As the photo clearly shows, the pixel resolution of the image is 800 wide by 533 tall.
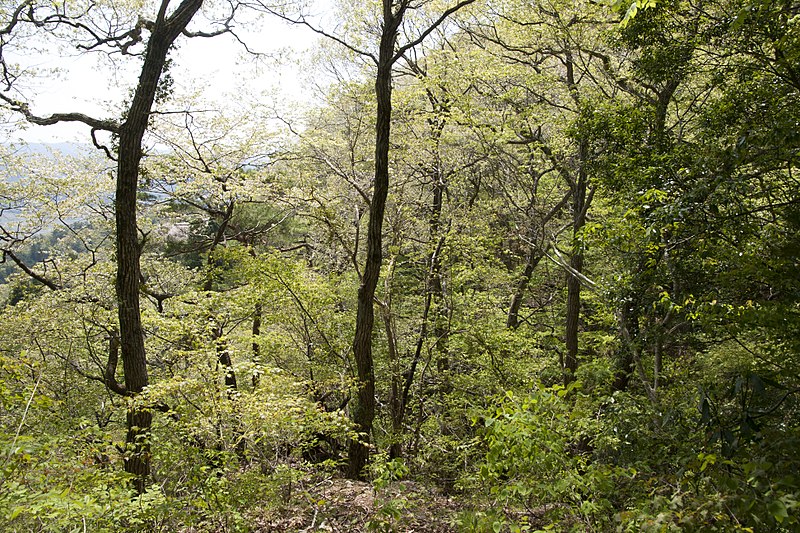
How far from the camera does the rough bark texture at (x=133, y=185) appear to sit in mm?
6125

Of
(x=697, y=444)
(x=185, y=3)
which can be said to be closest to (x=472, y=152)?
(x=185, y=3)

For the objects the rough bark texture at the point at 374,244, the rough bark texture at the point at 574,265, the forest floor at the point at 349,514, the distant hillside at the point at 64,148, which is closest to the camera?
the forest floor at the point at 349,514

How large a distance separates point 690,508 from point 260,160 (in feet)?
36.4

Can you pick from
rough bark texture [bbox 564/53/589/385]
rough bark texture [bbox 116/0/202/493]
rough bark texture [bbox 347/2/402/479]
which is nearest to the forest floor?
rough bark texture [bbox 347/2/402/479]

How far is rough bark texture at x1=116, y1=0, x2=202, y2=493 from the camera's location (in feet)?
20.1

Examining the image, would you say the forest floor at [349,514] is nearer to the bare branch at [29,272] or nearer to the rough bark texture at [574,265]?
the rough bark texture at [574,265]

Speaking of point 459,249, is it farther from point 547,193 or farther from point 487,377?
point 547,193

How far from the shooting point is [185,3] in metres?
6.24

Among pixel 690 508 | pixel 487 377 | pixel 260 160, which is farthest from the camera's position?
pixel 260 160

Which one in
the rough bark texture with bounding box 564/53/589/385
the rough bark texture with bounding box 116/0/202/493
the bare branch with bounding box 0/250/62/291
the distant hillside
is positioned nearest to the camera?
the rough bark texture with bounding box 116/0/202/493

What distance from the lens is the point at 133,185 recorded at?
6.21 metres

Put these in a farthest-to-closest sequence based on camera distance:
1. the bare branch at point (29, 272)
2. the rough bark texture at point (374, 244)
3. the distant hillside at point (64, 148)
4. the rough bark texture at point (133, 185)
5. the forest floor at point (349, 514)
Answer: the distant hillside at point (64, 148) < the bare branch at point (29, 272) < the rough bark texture at point (374, 244) < the rough bark texture at point (133, 185) < the forest floor at point (349, 514)

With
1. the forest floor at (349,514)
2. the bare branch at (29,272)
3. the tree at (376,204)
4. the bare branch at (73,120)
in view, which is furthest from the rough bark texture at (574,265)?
the bare branch at (29,272)

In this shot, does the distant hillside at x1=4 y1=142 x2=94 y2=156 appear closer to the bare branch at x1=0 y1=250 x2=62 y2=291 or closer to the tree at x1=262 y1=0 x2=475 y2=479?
the bare branch at x1=0 y1=250 x2=62 y2=291
